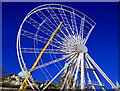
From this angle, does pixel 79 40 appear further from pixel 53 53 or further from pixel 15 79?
pixel 15 79

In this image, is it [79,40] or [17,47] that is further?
[79,40]

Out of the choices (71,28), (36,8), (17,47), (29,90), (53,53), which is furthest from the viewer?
(29,90)

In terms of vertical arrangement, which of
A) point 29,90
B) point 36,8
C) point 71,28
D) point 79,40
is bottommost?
point 29,90

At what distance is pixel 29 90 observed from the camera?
101ft

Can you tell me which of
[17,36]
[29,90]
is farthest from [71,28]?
[29,90]

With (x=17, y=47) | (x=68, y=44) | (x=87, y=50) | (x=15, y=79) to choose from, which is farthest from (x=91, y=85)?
(x=15, y=79)

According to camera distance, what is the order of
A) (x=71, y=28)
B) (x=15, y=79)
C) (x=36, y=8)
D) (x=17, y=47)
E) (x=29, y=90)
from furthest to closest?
1. (x=15, y=79)
2. (x=29, y=90)
3. (x=71, y=28)
4. (x=36, y=8)
5. (x=17, y=47)

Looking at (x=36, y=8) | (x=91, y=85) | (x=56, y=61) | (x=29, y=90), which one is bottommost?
(x=29, y=90)

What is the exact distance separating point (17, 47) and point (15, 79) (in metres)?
16.5

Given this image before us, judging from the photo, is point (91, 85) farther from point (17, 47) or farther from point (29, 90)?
point (29, 90)

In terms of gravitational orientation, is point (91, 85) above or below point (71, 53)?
below

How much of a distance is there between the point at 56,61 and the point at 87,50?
4.74 metres

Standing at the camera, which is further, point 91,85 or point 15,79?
point 15,79

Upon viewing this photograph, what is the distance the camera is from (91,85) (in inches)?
891
